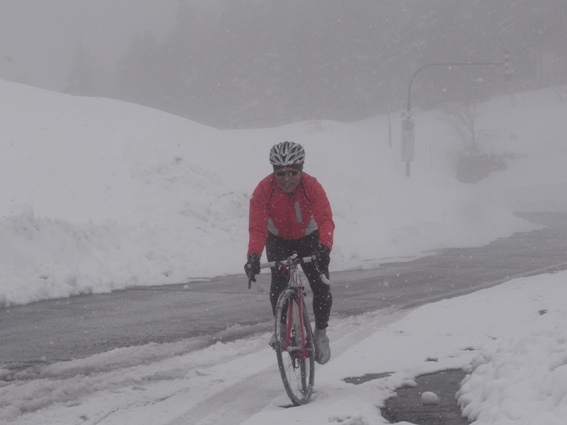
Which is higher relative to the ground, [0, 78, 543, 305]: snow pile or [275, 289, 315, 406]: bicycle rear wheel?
[0, 78, 543, 305]: snow pile

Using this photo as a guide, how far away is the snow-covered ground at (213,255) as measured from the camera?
591 centimetres

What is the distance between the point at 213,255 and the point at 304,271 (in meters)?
12.4

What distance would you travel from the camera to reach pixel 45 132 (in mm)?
24203

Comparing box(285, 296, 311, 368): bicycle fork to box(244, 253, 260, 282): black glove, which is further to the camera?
box(285, 296, 311, 368): bicycle fork

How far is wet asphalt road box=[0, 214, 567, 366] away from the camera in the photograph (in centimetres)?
870

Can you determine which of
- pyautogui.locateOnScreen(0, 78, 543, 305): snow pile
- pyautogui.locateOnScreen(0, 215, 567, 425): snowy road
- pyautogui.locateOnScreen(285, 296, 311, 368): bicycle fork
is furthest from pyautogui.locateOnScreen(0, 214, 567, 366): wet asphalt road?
pyautogui.locateOnScreen(285, 296, 311, 368): bicycle fork

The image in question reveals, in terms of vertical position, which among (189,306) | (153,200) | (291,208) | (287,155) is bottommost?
(189,306)

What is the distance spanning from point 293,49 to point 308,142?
190ft

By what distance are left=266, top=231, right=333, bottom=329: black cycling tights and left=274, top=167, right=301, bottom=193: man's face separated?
1.58ft

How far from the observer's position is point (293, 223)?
6531mm

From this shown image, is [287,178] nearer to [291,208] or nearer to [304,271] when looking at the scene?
[291,208]

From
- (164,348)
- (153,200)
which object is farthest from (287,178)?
(153,200)

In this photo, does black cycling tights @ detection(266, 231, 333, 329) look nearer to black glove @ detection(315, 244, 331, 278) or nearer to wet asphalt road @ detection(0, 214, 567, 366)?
black glove @ detection(315, 244, 331, 278)

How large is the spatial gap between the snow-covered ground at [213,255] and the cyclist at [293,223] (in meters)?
0.80
